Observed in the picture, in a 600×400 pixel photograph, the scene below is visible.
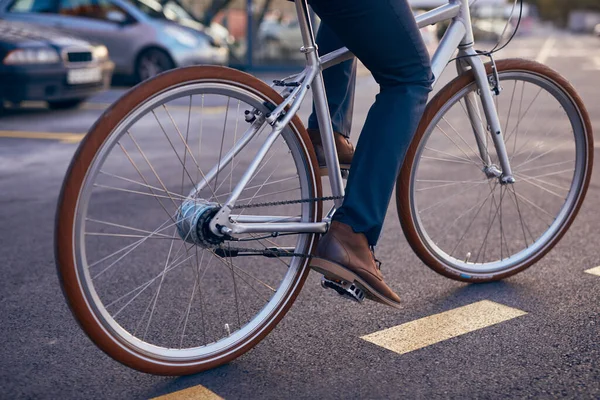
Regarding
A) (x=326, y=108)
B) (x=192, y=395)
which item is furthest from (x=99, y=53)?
(x=192, y=395)

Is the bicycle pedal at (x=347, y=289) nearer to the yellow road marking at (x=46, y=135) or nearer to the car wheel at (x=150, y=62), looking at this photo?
the yellow road marking at (x=46, y=135)

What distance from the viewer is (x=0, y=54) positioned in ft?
29.4

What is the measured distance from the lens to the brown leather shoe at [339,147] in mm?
3123

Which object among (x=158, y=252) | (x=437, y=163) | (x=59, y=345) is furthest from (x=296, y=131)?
(x=437, y=163)

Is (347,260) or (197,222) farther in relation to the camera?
(347,260)

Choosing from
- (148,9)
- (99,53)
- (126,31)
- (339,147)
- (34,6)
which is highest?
(148,9)

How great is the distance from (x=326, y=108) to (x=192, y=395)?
104cm

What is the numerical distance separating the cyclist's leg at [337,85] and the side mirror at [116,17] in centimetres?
1038

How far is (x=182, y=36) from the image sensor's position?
1338 centimetres

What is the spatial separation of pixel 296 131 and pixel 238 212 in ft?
1.06

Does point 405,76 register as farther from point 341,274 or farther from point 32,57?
point 32,57

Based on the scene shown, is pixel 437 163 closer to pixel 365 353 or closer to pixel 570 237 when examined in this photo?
pixel 570 237

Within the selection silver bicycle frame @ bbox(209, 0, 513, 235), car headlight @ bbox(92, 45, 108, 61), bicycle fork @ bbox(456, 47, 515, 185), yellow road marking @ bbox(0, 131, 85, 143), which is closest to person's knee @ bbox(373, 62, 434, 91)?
silver bicycle frame @ bbox(209, 0, 513, 235)

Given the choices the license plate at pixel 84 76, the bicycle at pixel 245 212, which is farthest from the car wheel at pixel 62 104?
the bicycle at pixel 245 212
